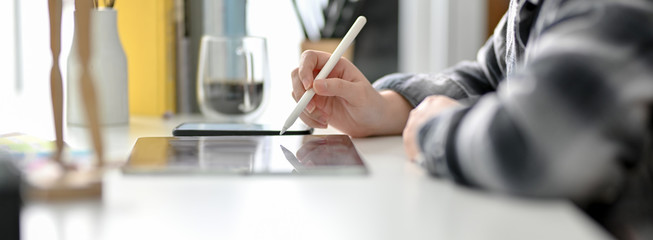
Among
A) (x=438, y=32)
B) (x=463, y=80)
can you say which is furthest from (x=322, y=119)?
(x=438, y=32)

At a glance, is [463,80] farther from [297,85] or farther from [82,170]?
[82,170]

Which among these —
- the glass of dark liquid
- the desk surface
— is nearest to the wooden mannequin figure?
the desk surface

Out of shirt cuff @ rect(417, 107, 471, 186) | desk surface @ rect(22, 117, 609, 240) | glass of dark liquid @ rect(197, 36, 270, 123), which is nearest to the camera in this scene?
desk surface @ rect(22, 117, 609, 240)

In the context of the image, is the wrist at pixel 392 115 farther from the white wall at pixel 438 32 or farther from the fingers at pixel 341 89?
the white wall at pixel 438 32

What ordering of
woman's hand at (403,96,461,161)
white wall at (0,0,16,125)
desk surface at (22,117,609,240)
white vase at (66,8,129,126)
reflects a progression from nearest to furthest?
desk surface at (22,117,609,240) → woman's hand at (403,96,461,161) → white vase at (66,8,129,126) → white wall at (0,0,16,125)

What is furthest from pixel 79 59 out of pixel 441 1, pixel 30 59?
pixel 30 59

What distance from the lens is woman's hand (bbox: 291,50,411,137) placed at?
2.69 ft

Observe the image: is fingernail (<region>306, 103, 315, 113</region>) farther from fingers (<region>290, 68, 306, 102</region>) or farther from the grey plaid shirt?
the grey plaid shirt

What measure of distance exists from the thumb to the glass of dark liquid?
1.19 feet

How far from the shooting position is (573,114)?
45 centimetres

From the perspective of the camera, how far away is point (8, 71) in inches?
94.9

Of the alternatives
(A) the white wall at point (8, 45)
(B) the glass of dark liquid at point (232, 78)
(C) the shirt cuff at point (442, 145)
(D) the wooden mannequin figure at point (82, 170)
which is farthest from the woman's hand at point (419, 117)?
(A) the white wall at point (8, 45)

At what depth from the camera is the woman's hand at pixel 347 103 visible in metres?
0.82

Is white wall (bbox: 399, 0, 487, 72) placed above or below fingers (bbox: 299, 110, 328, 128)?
above
